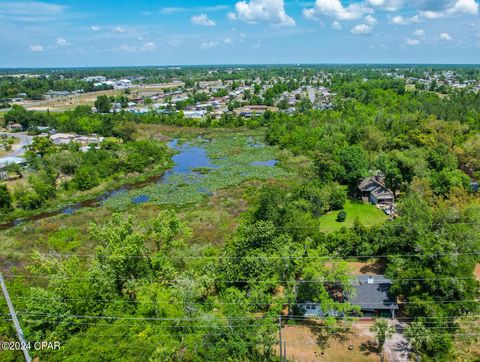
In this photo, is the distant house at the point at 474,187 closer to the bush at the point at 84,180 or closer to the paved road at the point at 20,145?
the bush at the point at 84,180

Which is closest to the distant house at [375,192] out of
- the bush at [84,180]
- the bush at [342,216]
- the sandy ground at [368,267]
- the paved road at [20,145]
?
the bush at [342,216]

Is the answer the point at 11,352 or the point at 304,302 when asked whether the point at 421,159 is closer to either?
the point at 304,302

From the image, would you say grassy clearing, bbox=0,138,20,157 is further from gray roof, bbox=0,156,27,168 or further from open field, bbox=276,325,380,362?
open field, bbox=276,325,380,362

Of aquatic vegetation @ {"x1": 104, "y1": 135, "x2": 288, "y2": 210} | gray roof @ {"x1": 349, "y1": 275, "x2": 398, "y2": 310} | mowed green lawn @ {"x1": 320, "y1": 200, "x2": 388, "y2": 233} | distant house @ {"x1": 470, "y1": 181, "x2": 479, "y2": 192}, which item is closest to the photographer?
gray roof @ {"x1": 349, "y1": 275, "x2": 398, "y2": 310}

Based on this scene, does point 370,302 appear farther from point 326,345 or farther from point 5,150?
point 5,150

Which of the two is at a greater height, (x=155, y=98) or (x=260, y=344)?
(x=155, y=98)

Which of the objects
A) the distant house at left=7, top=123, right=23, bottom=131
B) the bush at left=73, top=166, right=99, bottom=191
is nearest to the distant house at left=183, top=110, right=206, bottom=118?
the distant house at left=7, top=123, right=23, bottom=131

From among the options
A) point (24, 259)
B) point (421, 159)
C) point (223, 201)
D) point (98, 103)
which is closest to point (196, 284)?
point (24, 259)
